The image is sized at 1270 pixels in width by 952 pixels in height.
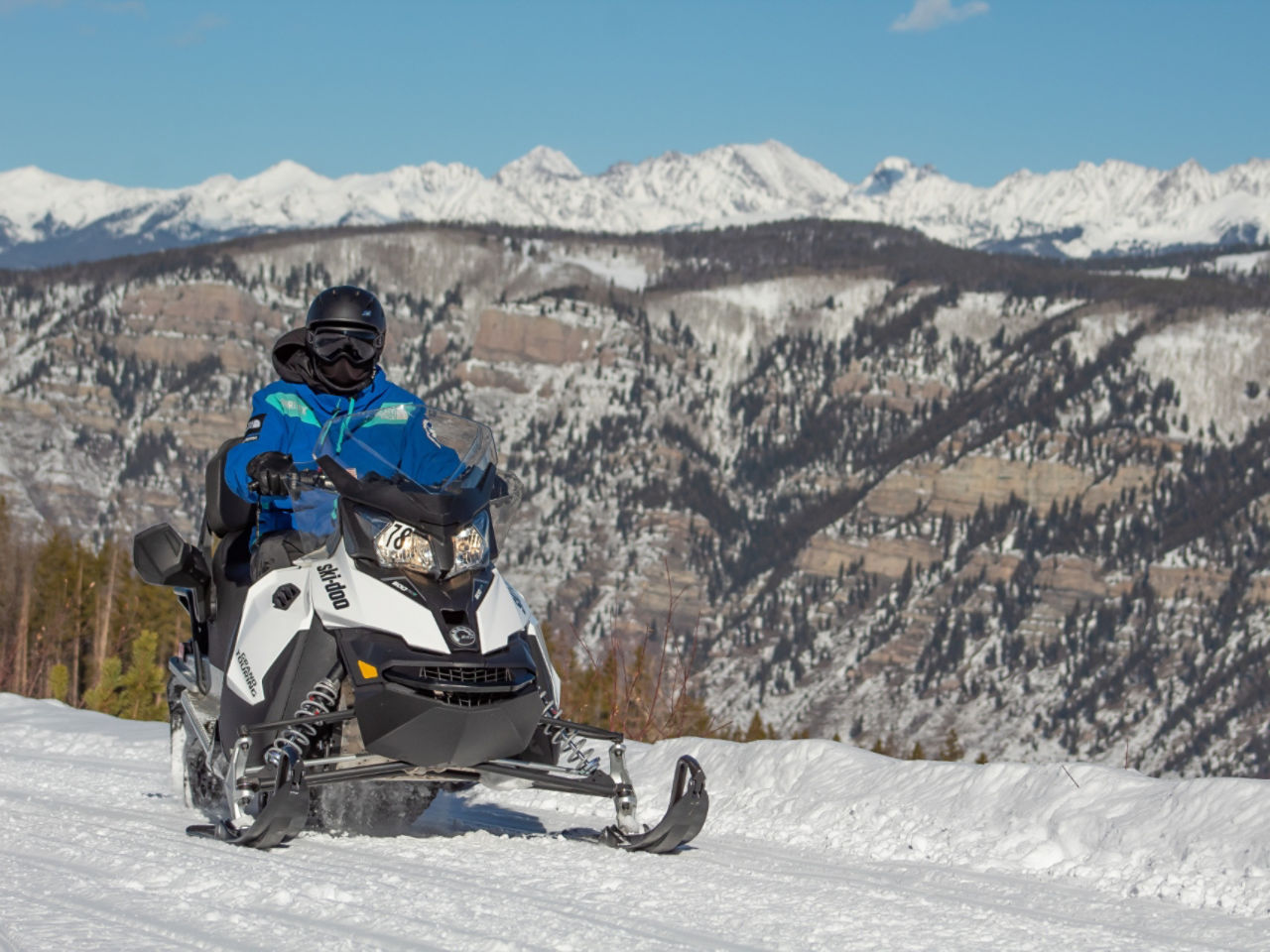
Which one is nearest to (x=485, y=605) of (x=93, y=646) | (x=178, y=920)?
(x=178, y=920)

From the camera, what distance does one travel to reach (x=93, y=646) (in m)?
54.5

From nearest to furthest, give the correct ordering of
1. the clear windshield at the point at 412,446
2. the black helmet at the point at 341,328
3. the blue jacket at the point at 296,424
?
1. the clear windshield at the point at 412,446
2. the blue jacket at the point at 296,424
3. the black helmet at the point at 341,328

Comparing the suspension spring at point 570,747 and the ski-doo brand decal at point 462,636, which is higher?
the ski-doo brand decal at point 462,636

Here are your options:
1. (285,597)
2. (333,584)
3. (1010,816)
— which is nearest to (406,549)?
(333,584)

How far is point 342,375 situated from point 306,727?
1.89m

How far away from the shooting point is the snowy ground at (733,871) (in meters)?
4.91

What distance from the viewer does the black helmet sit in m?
7.17

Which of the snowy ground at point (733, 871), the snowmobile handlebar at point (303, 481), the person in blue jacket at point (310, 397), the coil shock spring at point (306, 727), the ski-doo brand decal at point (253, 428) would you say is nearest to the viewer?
the snowy ground at point (733, 871)

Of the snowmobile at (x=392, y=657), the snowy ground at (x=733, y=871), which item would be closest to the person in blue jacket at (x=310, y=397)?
the snowmobile at (x=392, y=657)

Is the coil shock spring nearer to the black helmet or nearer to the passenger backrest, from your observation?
the passenger backrest

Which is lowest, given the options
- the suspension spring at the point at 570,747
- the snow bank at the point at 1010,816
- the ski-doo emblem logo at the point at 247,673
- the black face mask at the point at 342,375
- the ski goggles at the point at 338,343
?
the snow bank at the point at 1010,816

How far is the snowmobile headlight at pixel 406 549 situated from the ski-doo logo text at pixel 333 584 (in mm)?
239

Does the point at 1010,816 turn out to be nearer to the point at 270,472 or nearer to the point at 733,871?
the point at 733,871

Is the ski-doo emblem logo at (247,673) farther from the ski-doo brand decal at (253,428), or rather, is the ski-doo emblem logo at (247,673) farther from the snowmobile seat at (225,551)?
the ski-doo brand decal at (253,428)
